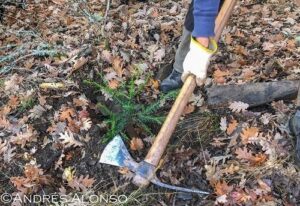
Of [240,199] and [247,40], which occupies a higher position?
[247,40]

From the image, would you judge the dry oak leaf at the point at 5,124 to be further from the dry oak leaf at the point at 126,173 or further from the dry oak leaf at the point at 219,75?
the dry oak leaf at the point at 219,75

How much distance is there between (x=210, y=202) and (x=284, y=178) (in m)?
0.62

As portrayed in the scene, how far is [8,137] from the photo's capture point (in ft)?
12.3

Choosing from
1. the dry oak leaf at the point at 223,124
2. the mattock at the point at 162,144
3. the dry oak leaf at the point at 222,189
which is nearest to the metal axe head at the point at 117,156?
the mattock at the point at 162,144

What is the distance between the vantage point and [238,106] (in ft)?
12.0

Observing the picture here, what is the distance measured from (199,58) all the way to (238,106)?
853 mm

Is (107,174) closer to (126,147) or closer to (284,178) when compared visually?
(126,147)

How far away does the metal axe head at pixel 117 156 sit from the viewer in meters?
3.33

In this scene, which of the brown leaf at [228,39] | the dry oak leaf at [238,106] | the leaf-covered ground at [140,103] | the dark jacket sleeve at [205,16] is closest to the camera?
the dark jacket sleeve at [205,16]

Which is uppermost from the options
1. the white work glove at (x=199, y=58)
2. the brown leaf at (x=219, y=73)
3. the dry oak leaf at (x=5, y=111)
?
the white work glove at (x=199, y=58)

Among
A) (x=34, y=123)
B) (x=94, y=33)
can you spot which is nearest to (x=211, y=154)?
(x=34, y=123)

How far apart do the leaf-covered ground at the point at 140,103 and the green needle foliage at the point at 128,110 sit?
0.22 feet

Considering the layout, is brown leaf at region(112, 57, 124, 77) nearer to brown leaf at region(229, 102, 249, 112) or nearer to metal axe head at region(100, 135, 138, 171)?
metal axe head at region(100, 135, 138, 171)

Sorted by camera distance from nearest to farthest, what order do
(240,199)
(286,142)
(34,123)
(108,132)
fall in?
1. (240,199)
2. (286,142)
3. (108,132)
4. (34,123)
